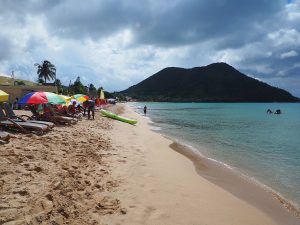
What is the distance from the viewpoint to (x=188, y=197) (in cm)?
752

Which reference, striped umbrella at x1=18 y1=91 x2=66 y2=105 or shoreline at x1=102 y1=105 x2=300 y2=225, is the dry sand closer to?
shoreline at x1=102 y1=105 x2=300 y2=225

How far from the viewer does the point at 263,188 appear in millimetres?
10039

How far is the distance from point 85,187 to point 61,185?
1.76 ft

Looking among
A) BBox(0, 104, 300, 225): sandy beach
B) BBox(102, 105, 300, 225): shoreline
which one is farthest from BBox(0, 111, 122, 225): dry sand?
BBox(102, 105, 300, 225): shoreline

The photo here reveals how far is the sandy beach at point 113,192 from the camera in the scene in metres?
5.75

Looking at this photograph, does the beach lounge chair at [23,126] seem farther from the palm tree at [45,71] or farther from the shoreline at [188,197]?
the palm tree at [45,71]

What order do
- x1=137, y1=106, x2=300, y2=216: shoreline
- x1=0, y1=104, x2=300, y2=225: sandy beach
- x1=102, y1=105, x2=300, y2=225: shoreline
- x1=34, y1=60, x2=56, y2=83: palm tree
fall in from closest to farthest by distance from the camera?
1. x1=0, y1=104, x2=300, y2=225: sandy beach
2. x1=102, y1=105, x2=300, y2=225: shoreline
3. x1=137, y1=106, x2=300, y2=216: shoreline
4. x1=34, y1=60, x2=56, y2=83: palm tree

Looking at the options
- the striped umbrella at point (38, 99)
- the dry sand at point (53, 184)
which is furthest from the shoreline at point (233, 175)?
the striped umbrella at point (38, 99)

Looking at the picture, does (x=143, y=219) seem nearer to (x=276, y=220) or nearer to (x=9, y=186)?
(x=9, y=186)

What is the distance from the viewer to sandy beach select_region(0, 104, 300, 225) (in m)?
5.75

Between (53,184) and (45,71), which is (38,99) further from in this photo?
(45,71)

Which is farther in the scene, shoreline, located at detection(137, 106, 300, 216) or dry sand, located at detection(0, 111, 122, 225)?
shoreline, located at detection(137, 106, 300, 216)

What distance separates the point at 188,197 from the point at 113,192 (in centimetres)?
176

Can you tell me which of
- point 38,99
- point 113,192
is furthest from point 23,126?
point 113,192
